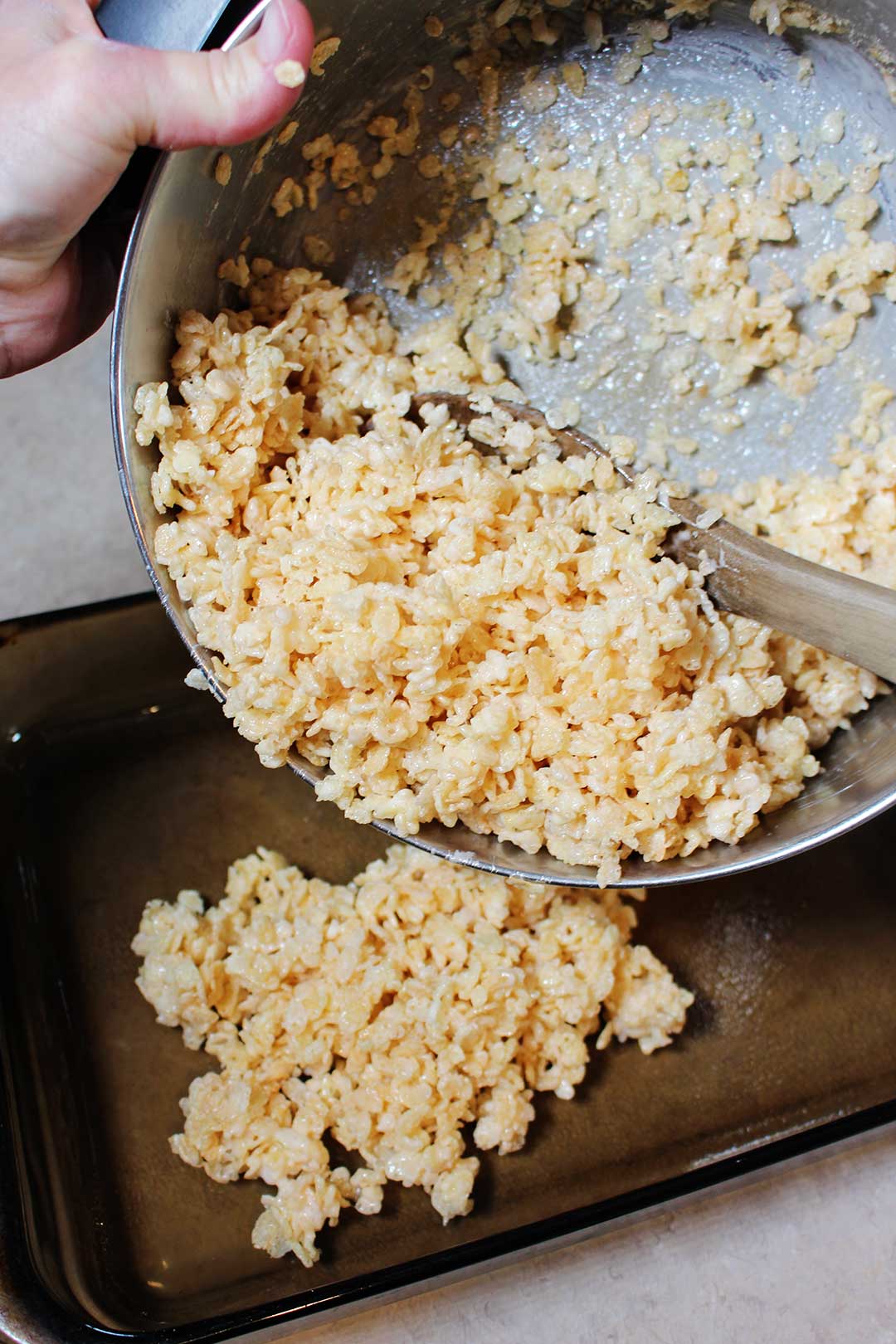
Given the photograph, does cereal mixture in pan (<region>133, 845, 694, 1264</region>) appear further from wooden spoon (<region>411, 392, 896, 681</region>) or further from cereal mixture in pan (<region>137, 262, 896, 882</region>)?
wooden spoon (<region>411, 392, 896, 681</region>)

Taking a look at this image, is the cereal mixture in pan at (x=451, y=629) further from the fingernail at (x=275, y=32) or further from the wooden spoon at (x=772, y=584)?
the fingernail at (x=275, y=32)

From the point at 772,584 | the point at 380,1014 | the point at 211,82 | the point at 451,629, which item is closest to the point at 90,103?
the point at 211,82

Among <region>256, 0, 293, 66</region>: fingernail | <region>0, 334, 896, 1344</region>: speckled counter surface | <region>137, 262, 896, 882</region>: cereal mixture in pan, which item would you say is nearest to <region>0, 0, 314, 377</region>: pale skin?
<region>256, 0, 293, 66</region>: fingernail

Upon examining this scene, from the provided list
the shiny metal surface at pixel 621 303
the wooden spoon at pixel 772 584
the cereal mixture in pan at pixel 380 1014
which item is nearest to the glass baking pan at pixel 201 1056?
the cereal mixture in pan at pixel 380 1014

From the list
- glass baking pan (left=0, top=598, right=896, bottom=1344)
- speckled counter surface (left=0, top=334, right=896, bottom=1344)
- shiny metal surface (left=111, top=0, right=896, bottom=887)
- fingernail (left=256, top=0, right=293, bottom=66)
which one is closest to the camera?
fingernail (left=256, top=0, right=293, bottom=66)

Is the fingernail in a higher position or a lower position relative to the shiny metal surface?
higher

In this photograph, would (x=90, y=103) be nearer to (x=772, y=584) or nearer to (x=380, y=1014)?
(x=772, y=584)

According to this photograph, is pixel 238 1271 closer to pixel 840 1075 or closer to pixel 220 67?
pixel 840 1075
